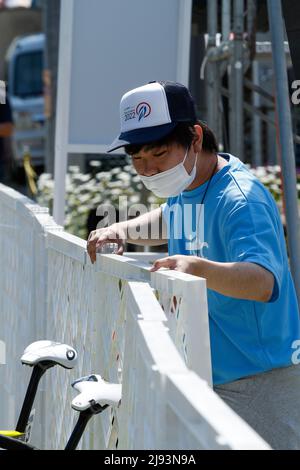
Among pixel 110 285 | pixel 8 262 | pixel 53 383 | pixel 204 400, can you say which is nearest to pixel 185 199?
pixel 110 285

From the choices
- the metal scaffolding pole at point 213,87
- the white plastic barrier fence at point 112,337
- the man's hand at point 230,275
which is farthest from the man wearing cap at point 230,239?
the metal scaffolding pole at point 213,87

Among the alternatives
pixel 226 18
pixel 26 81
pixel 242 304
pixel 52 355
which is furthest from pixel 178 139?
pixel 26 81

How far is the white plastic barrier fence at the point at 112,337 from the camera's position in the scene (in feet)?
5.82

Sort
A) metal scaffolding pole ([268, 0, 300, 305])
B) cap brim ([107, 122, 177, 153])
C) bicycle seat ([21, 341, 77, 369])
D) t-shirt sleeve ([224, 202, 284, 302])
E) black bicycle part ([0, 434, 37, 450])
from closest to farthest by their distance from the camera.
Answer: t-shirt sleeve ([224, 202, 284, 302]) < cap brim ([107, 122, 177, 153]) < black bicycle part ([0, 434, 37, 450]) < bicycle seat ([21, 341, 77, 369]) < metal scaffolding pole ([268, 0, 300, 305])

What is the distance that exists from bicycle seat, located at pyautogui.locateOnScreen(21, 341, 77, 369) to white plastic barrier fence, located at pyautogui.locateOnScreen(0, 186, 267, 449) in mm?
90

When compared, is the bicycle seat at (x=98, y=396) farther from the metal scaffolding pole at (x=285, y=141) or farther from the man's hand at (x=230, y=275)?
the metal scaffolding pole at (x=285, y=141)

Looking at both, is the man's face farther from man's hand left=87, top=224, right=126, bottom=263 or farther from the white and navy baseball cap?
man's hand left=87, top=224, right=126, bottom=263

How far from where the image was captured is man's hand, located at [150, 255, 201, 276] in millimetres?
2768

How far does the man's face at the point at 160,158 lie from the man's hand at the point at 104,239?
453 millimetres

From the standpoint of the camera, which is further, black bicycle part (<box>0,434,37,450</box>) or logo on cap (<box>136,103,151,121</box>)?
black bicycle part (<box>0,434,37,450</box>)

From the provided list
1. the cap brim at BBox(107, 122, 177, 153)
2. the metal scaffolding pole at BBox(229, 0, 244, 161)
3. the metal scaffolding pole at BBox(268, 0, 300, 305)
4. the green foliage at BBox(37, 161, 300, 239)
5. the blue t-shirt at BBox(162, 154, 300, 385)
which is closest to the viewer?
the blue t-shirt at BBox(162, 154, 300, 385)

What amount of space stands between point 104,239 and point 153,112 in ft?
1.97

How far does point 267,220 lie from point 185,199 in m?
0.51

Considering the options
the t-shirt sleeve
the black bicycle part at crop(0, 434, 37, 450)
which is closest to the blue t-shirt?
→ the t-shirt sleeve
